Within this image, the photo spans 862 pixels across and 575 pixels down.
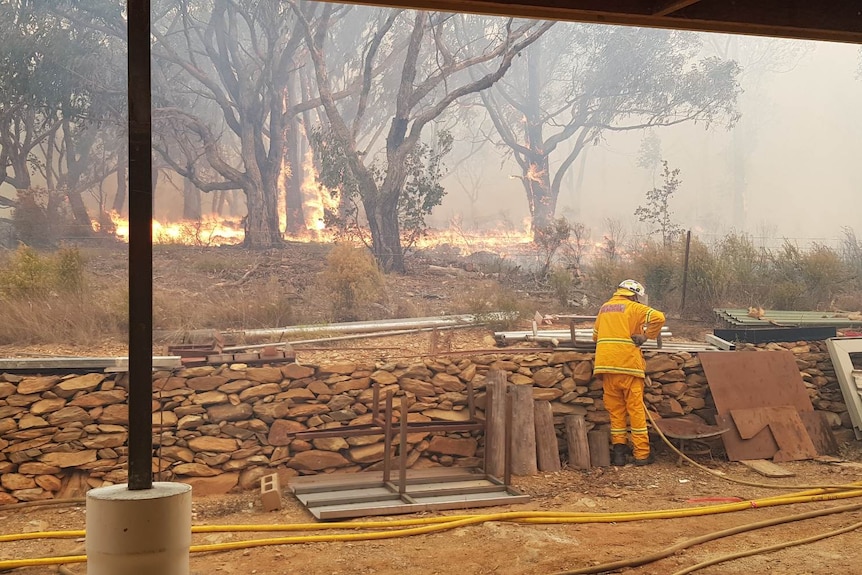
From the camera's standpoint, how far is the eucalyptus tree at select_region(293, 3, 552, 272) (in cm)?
1462

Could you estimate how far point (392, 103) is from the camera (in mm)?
15305

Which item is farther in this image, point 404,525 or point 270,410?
point 270,410

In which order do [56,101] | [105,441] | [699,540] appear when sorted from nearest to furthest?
1. [699,540]
2. [105,441]
3. [56,101]

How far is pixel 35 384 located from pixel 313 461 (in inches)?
120

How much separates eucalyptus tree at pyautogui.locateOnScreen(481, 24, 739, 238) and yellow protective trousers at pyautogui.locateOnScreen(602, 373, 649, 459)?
736 cm

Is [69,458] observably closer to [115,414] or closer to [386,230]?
[115,414]

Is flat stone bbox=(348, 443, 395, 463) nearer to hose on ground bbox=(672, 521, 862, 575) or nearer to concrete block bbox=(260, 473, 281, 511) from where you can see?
concrete block bbox=(260, 473, 281, 511)

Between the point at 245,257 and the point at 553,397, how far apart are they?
19.0ft

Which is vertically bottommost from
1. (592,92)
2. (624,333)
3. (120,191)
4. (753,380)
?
(753,380)

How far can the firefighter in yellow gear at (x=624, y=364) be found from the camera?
9977mm

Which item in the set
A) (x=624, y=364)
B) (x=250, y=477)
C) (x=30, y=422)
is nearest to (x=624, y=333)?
(x=624, y=364)

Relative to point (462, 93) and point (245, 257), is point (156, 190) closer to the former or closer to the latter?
point (245, 257)

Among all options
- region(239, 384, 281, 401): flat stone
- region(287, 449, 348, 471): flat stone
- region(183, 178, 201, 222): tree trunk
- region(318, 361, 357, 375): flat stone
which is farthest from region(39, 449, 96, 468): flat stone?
region(183, 178, 201, 222): tree trunk

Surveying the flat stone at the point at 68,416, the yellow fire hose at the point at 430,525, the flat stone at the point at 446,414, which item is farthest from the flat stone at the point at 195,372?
the flat stone at the point at 446,414
